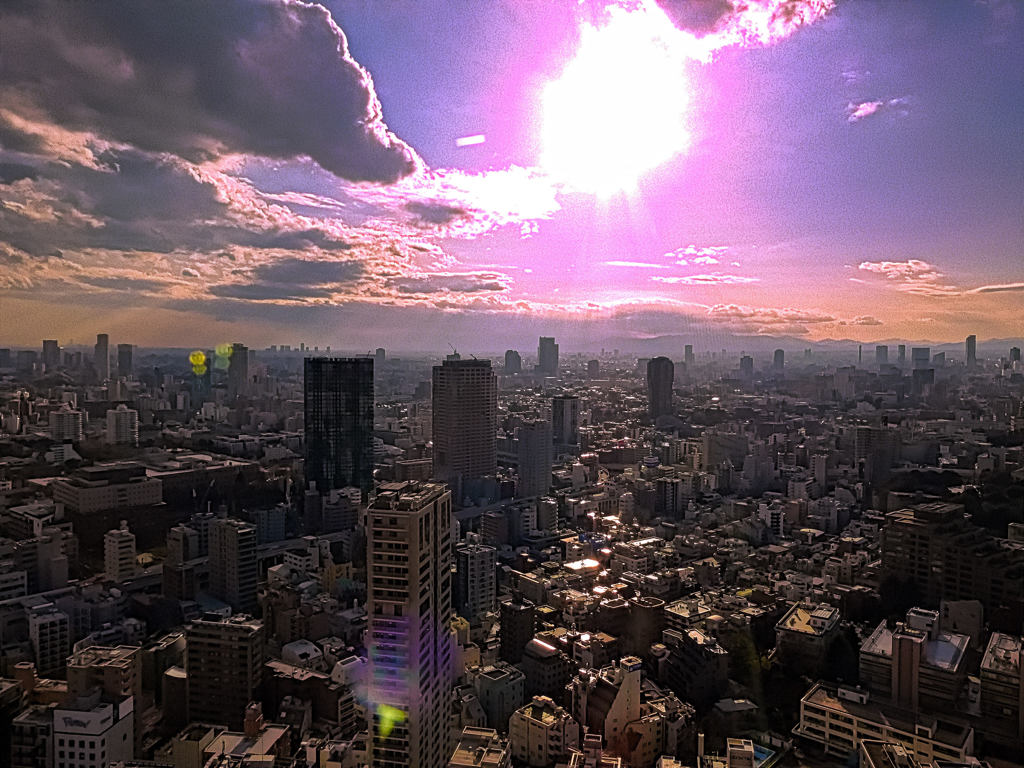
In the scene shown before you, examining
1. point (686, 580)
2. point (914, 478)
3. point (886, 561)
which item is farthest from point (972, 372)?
point (686, 580)

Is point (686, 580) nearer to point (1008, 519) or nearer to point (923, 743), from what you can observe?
point (923, 743)

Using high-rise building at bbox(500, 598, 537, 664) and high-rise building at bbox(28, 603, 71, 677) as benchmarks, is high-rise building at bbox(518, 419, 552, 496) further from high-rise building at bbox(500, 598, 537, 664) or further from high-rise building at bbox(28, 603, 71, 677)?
high-rise building at bbox(28, 603, 71, 677)

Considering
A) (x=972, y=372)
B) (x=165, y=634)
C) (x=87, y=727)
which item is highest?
(x=972, y=372)

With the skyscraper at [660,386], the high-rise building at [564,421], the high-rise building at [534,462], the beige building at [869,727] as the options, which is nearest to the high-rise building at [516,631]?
the beige building at [869,727]

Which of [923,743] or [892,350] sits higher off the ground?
[892,350]

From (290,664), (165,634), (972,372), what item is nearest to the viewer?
(290,664)

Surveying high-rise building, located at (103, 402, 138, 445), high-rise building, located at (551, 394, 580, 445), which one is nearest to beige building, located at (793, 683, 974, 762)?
high-rise building, located at (103, 402, 138, 445)

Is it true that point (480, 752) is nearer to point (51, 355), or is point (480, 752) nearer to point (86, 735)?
point (86, 735)
